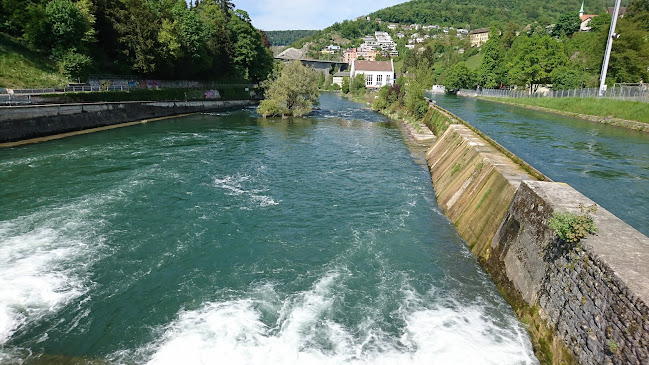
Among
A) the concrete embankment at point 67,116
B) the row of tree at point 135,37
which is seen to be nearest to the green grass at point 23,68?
the row of tree at point 135,37

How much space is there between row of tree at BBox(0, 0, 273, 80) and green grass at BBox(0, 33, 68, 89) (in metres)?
1.30

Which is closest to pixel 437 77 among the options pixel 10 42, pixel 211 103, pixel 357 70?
pixel 357 70

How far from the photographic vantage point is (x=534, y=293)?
10719 millimetres

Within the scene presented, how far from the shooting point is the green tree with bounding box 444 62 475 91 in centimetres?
12444

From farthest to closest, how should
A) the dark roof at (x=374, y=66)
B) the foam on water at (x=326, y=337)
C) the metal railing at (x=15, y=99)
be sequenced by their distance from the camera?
the dark roof at (x=374, y=66) → the metal railing at (x=15, y=99) → the foam on water at (x=326, y=337)

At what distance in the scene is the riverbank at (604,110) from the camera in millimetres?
45219

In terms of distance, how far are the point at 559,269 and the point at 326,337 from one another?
6508 mm

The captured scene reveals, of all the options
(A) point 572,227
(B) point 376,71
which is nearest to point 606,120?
(A) point 572,227

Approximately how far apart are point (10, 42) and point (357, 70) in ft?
361

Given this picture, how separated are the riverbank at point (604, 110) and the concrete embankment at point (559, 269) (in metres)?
40.2

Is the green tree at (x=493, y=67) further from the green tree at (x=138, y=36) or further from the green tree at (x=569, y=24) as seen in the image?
the green tree at (x=138, y=36)

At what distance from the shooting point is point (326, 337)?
10.5m

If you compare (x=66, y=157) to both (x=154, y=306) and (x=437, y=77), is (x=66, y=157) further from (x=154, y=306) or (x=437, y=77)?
(x=437, y=77)

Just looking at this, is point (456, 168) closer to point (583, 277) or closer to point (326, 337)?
point (583, 277)
